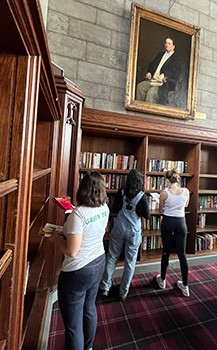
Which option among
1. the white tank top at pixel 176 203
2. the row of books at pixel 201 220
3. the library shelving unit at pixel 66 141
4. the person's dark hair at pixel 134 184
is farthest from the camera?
the row of books at pixel 201 220

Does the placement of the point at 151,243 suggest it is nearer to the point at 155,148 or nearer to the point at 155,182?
the point at 155,182

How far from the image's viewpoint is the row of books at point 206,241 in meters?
3.34

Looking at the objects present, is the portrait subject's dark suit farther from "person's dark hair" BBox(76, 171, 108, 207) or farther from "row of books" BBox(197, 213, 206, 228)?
"person's dark hair" BBox(76, 171, 108, 207)

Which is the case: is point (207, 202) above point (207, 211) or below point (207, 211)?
above

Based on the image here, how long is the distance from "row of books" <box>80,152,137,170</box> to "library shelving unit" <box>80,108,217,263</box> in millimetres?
77

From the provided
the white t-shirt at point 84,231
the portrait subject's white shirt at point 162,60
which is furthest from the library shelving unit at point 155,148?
the white t-shirt at point 84,231

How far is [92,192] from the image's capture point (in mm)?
1331

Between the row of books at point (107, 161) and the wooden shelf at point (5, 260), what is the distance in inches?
81.0

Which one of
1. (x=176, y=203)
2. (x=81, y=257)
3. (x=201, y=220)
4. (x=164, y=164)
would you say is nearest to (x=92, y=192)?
(x=81, y=257)

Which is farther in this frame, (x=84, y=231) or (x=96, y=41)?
(x=96, y=41)

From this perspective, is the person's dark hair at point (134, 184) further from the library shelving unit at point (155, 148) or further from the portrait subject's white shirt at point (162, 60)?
the portrait subject's white shirt at point (162, 60)

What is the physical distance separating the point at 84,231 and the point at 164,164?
2216 mm

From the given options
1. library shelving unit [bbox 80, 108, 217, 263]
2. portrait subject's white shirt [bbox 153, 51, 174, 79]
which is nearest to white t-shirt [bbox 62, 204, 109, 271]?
library shelving unit [bbox 80, 108, 217, 263]

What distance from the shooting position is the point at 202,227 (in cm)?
343
